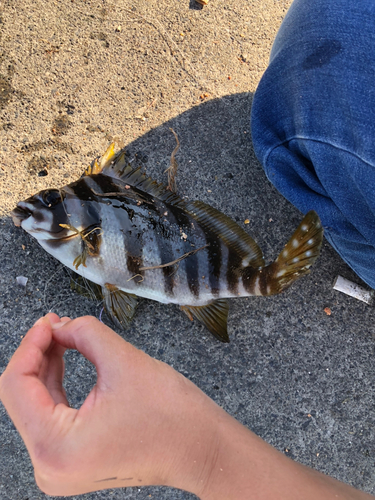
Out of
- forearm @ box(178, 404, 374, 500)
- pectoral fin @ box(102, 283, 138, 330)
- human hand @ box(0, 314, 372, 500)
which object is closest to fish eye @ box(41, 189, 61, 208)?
pectoral fin @ box(102, 283, 138, 330)

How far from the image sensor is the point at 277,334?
218cm

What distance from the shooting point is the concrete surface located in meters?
2.09

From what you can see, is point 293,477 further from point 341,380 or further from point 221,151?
point 221,151

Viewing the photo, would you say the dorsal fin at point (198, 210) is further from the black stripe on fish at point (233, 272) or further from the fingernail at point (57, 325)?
the fingernail at point (57, 325)

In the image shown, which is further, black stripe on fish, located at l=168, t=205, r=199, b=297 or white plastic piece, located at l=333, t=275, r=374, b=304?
white plastic piece, located at l=333, t=275, r=374, b=304

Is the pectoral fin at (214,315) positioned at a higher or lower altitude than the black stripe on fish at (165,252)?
lower

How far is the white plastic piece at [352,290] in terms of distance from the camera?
2.24 m

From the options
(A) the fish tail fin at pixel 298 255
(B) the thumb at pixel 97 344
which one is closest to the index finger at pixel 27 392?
(B) the thumb at pixel 97 344

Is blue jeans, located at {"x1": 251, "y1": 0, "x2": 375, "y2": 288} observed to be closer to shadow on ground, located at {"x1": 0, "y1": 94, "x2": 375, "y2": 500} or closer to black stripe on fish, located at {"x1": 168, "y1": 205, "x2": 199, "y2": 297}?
shadow on ground, located at {"x1": 0, "y1": 94, "x2": 375, "y2": 500}

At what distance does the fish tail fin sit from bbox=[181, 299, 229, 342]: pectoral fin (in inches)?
12.6

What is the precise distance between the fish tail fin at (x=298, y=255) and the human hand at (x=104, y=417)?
27.3 inches

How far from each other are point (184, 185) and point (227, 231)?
0.48 metres

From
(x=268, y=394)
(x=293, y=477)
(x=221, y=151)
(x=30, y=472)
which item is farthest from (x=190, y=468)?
(x=221, y=151)

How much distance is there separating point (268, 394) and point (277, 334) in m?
0.38
